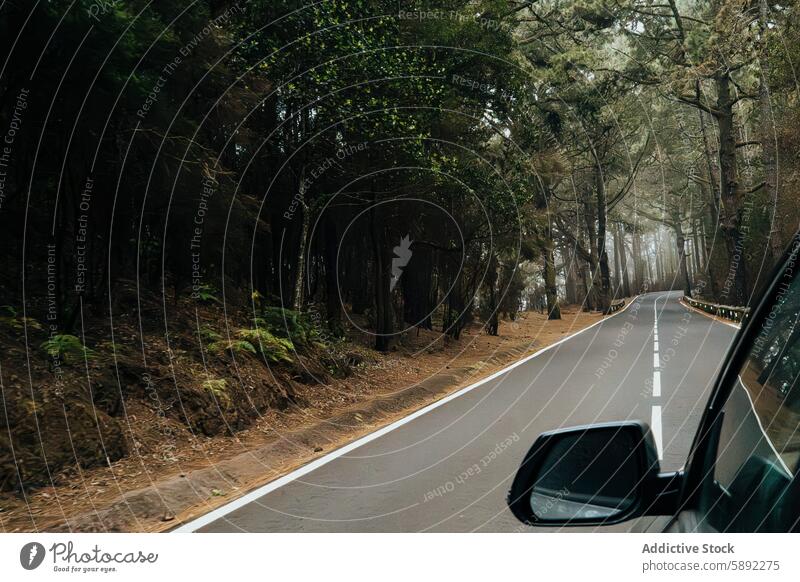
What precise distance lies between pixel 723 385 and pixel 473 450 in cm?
592

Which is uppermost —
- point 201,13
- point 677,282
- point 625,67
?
point 625,67

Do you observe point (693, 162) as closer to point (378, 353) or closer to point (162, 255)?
point (378, 353)

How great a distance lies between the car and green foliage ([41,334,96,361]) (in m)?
7.20

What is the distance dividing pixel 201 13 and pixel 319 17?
188 cm

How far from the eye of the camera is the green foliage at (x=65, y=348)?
772 cm

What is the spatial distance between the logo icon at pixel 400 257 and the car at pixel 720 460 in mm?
18266

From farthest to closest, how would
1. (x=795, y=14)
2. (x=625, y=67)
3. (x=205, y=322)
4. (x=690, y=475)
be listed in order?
1. (x=625, y=67)
2. (x=795, y=14)
3. (x=205, y=322)
4. (x=690, y=475)

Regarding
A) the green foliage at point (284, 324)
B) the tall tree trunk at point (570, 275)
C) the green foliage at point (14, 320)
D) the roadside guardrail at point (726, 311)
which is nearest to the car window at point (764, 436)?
the green foliage at point (14, 320)

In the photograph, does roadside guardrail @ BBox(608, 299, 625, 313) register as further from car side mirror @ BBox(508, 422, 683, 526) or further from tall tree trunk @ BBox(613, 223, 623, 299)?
car side mirror @ BBox(508, 422, 683, 526)

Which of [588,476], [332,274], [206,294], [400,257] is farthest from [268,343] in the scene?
[588,476]

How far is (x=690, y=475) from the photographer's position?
1672mm

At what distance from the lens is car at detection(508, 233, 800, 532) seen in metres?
1.33
